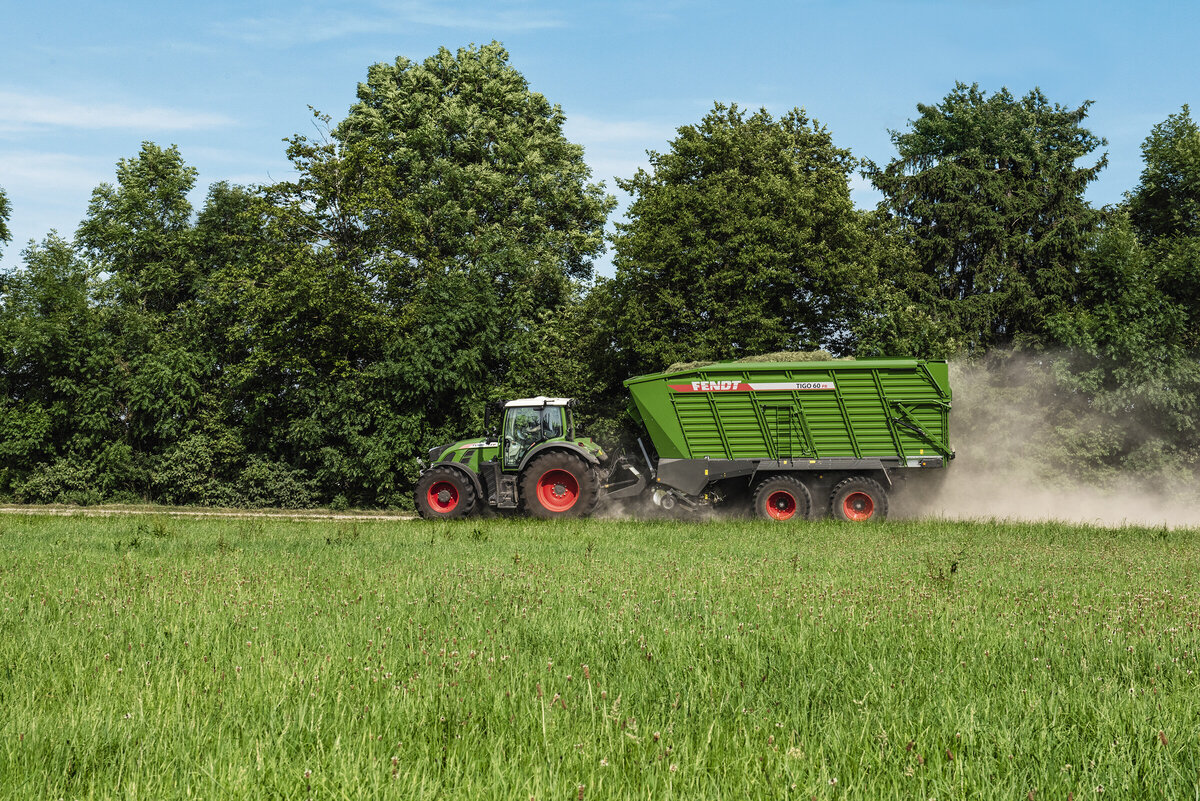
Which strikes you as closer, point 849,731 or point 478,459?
point 849,731

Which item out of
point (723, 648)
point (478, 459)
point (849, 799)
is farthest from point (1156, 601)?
point (478, 459)

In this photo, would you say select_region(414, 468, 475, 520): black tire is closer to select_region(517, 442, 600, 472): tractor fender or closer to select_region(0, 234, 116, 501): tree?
select_region(517, 442, 600, 472): tractor fender

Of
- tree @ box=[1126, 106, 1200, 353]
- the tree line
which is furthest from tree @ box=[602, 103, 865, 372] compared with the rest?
tree @ box=[1126, 106, 1200, 353]

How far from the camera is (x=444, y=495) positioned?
60.1 feet

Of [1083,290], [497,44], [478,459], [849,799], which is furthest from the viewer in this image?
[497,44]

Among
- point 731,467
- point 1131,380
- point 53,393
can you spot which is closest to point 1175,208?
point 1131,380

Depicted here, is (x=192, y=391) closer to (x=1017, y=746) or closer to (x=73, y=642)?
(x=73, y=642)

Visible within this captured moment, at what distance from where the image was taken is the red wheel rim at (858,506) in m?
17.2

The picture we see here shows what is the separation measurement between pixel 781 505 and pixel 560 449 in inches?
186

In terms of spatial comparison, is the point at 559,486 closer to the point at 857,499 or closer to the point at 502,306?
the point at 857,499

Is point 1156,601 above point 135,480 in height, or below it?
above

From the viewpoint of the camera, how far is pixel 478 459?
60.0 feet

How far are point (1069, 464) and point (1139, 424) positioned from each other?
2386 mm

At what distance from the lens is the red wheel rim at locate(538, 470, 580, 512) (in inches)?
675
